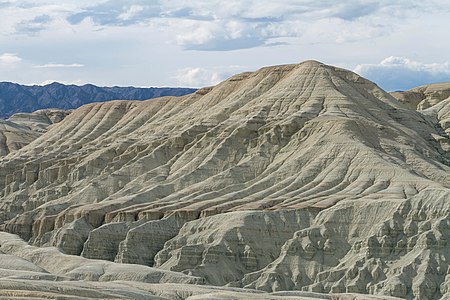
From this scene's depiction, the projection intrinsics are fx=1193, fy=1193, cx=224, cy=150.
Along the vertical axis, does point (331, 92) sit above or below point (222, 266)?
above

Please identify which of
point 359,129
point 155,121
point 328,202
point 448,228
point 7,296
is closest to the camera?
point 7,296

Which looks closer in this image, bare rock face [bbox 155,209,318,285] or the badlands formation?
the badlands formation

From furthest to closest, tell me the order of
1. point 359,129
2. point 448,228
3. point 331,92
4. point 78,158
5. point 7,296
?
point 78,158 → point 331,92 → point 359,129 → point 448,228 → point 7,296

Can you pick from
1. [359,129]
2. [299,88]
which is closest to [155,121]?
[299,88]

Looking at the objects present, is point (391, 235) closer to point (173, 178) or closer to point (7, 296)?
point (173, 178)

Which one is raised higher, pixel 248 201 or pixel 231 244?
pixel 248 201

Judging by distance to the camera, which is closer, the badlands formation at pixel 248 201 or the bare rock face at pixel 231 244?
the badlands formation at pixel 248 201

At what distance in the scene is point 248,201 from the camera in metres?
137

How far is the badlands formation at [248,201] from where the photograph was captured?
114438mm

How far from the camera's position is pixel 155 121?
191375mm

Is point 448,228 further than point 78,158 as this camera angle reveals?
No

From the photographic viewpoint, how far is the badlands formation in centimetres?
11444

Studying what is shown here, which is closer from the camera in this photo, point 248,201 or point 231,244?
point 231,244

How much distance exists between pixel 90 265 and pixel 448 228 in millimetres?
35550
